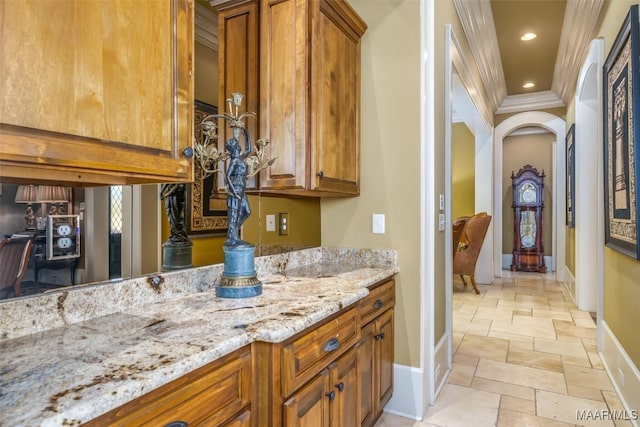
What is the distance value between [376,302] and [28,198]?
1.53 m

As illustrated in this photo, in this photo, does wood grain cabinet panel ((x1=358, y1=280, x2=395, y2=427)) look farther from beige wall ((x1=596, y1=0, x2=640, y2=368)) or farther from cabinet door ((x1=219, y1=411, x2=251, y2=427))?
beige wall ((x1=596, y1=0, x2=640, y2=368))

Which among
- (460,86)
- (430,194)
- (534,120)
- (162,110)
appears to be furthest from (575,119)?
(162,110)

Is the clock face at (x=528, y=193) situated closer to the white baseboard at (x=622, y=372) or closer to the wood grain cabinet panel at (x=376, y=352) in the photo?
the white baseboard at (x=622, y=372)

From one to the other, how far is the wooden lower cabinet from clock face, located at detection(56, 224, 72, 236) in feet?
2.82

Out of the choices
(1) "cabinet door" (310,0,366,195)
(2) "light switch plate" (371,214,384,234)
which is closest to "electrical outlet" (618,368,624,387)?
(2) "light switch plate" (371,214,384,234)

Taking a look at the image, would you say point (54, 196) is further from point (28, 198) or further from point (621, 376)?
point (621, 376)

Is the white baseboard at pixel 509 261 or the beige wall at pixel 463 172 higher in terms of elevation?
the beige wall at pixel 463 172

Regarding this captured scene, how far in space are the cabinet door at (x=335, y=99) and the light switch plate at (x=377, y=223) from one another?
8.0 inches

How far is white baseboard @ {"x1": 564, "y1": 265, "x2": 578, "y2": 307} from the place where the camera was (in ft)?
16.4

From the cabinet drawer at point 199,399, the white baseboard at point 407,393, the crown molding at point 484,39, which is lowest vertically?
the white baseboard at point 407,393

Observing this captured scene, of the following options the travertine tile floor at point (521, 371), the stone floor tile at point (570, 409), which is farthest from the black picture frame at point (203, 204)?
the stone floor tile at point (570, 409)

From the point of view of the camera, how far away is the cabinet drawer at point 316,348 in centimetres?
117

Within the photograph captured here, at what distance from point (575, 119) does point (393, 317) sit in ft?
14.1

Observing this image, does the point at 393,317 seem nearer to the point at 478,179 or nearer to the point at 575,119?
the point at 575,119
